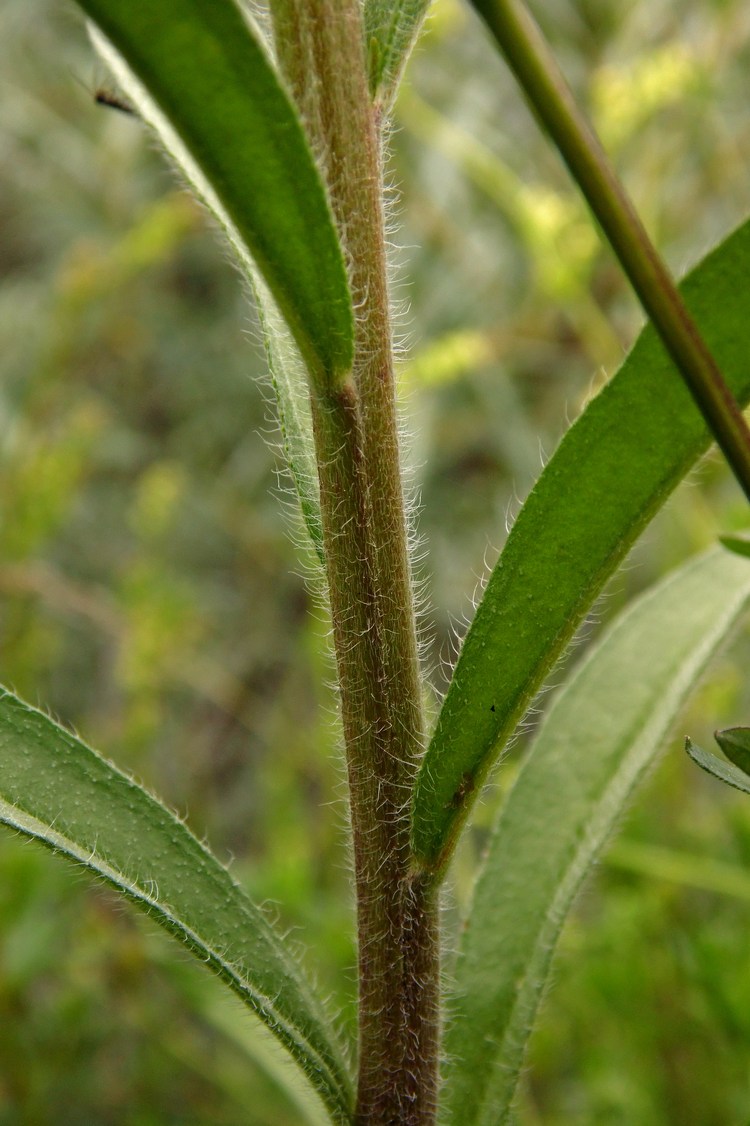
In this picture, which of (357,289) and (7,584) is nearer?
A: (357,289)

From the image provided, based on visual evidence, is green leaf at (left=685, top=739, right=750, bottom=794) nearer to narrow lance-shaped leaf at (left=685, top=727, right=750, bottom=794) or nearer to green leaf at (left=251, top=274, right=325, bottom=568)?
narrow lance-shaped leaf at (left=685, top=727, right=750, bottom=794)

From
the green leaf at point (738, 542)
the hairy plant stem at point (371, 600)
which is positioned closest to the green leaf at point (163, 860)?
the hairy plant stem at point (371, 600)

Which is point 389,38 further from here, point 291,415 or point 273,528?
point 273,528

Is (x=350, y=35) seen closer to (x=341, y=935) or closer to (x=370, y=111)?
(x=370, y=111)

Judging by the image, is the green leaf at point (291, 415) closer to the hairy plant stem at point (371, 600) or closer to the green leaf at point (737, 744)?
the hairy plant stem at point (371, 600)

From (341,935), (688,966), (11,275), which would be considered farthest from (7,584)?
(11,275)

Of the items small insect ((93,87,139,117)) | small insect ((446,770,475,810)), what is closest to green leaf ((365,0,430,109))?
small insect ((93,87,139,117))
